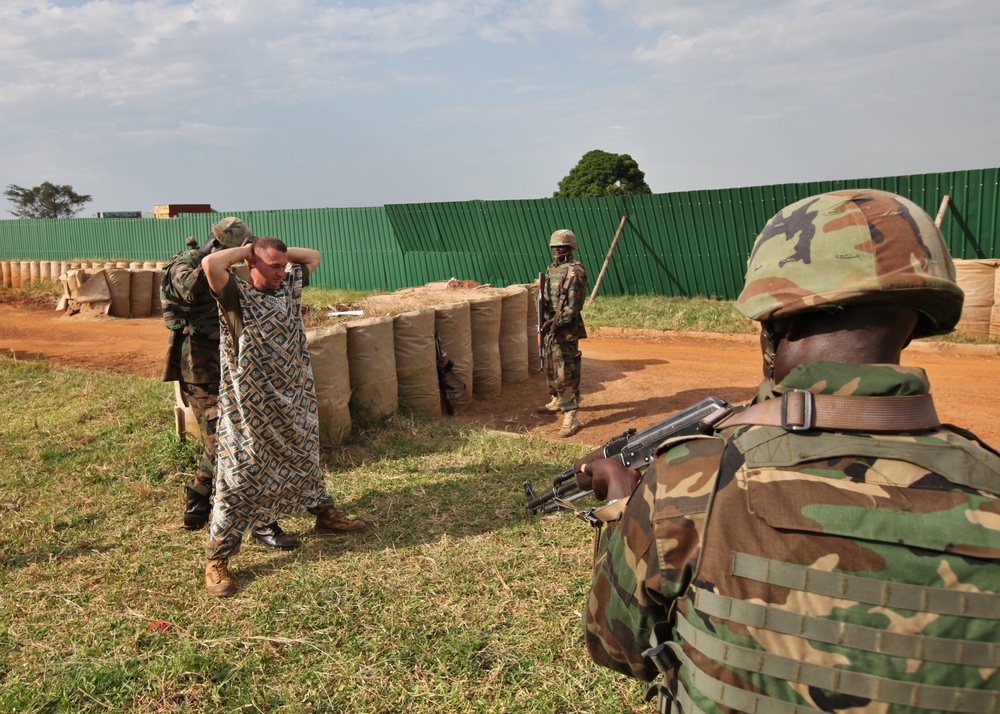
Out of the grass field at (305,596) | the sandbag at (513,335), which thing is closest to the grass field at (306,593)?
the grass field at (305,596)

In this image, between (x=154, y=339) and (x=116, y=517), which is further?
(x=154, y=339)

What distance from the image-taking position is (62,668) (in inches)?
117

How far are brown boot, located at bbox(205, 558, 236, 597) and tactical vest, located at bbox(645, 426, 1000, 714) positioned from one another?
2.87 m

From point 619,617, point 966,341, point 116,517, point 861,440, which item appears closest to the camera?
point 861,440

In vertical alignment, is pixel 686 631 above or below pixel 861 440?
below

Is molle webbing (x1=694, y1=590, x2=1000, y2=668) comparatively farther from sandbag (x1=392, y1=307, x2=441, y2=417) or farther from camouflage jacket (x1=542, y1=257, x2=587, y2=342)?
camouflage jacket (x1=542, y1=257, x2=587, y2=342)

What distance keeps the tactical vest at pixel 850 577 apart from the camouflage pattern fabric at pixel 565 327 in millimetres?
5865

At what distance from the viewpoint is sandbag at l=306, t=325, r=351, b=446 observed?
A: 5.49 m

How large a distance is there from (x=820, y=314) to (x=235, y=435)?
3.05 meters

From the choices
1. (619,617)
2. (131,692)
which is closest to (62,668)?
(131,692)

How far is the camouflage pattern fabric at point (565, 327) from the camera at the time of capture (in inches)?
281

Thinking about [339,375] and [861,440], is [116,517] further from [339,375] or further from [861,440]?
[861,440]

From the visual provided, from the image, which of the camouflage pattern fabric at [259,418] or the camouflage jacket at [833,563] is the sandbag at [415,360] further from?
the camouflage jacket at [833,563]

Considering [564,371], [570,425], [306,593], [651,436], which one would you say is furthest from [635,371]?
[651,436]
